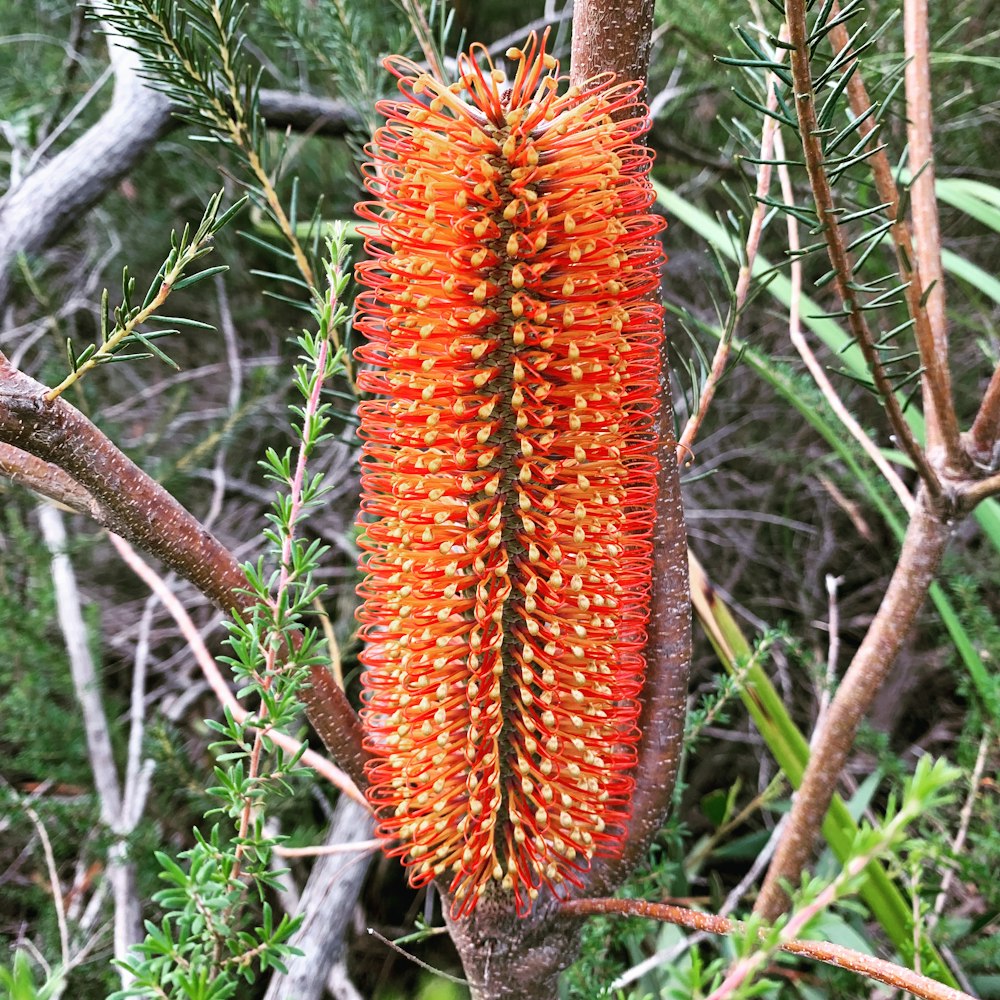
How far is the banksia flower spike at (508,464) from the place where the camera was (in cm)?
40

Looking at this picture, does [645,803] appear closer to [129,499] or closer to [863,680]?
[863,680]

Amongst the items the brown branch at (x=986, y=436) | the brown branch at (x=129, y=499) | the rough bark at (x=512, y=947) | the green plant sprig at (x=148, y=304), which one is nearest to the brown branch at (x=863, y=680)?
the brown branch at (x=986, y=436)

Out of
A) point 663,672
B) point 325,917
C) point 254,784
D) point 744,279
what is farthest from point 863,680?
point 325,917

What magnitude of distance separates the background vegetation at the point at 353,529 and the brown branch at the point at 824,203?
10cm

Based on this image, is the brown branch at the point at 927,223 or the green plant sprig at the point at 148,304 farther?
the brown branch at the point at 927,223

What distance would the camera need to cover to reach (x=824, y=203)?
42 centimetres

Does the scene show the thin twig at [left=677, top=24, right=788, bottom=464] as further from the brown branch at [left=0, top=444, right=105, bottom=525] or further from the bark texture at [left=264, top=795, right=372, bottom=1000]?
the bark texture at [left=264, top=795, right=372, bottom=1000]

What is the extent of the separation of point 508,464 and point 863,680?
1.12 ft

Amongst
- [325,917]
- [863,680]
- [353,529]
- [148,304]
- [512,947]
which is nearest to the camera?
[148,304]

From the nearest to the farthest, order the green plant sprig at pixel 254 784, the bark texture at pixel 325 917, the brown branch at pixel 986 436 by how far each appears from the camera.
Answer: the green plant sprig at pixel 254 784 < the brown branch at pixel 986 436 < the bark texture at pixel 325 917

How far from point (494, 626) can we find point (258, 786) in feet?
0.46

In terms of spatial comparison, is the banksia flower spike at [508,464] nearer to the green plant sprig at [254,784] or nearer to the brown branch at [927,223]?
the green plant sprig at [254,784]

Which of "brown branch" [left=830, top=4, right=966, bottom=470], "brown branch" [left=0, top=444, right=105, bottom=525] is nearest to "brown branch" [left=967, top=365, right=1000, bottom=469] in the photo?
"brown branch" [left=830, top=4, right=966, bottom=470]

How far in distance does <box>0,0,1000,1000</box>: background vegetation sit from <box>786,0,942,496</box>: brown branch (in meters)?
0.10
